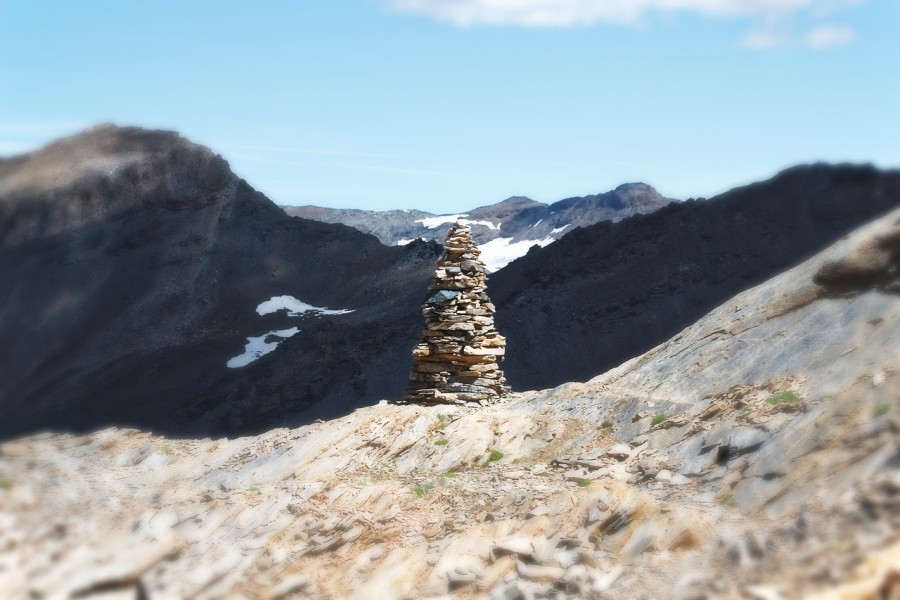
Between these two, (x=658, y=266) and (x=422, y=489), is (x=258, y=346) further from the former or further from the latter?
(x=422, y=489)

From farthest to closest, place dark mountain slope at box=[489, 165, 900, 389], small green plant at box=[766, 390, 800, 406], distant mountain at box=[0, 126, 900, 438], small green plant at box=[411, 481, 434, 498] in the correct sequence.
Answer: distant mountain at box=[0, 126, 900, 438] → dark mountain slope at box=[489, 165, 900, 389] → small green plant at box=[411, 481, 434, 498] → small green plant at box=[766, 390, 800, 406]

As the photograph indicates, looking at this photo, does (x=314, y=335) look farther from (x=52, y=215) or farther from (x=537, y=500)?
(x=537, y=500)

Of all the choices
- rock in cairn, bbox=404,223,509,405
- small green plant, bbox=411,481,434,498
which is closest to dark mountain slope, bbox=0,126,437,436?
rock in cairn, bbox=404,223,509,405

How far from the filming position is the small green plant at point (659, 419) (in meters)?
13.7

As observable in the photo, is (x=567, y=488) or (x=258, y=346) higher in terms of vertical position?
(x=567, y=488)

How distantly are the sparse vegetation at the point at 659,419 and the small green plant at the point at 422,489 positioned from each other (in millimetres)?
3354

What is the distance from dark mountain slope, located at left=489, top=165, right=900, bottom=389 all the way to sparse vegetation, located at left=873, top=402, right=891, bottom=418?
57.3 m

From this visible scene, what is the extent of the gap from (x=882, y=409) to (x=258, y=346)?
80888 millimetres

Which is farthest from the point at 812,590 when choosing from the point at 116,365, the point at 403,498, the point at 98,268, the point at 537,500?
the point at 98,268

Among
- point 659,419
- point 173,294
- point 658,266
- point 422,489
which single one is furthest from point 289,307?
point 659,419

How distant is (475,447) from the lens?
1535cm

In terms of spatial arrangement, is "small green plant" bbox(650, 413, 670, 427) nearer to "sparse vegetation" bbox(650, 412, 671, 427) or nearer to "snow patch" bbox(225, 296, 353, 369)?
"sparse vegetation" bbox(650, 412, 671, 427)

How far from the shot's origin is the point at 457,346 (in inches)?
787

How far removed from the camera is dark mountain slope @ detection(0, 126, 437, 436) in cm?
7424
